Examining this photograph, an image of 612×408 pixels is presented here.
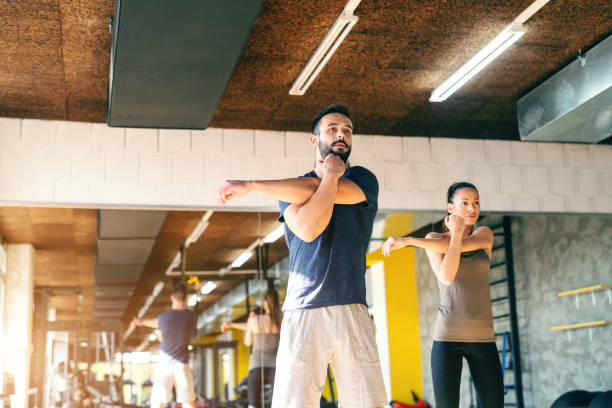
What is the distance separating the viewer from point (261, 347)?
16.1 feet

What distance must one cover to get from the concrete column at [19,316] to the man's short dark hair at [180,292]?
1.02 metres

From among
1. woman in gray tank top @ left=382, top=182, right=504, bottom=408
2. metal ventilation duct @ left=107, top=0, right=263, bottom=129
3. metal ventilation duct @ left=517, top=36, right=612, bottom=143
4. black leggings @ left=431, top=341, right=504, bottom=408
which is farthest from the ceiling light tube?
black leggings @ left=431, top=341, right=504, bottom=408

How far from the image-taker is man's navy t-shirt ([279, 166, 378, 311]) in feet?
6.31

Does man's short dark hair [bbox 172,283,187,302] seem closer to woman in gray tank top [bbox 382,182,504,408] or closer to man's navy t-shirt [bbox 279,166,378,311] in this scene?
woman in gray tank top [bbox 382,182,504,408]

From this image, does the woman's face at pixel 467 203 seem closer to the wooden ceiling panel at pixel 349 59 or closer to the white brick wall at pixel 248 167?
the wooden ceiling panel at pixel 349 59

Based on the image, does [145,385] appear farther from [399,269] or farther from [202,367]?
[399,269]

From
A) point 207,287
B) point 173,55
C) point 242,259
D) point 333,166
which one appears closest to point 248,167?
point 242,259

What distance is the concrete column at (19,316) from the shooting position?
185 inches

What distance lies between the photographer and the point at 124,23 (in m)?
3.21

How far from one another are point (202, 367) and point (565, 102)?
3.16 metres

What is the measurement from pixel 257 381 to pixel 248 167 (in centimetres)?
167

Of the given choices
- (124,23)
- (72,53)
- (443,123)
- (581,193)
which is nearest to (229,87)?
(72,53)

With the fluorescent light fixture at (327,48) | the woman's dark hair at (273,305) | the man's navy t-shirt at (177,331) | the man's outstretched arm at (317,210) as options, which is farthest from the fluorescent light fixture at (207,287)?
the man's outstretched arm at (317,210)

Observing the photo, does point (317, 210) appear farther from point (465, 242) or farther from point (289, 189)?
point (465, 242)
